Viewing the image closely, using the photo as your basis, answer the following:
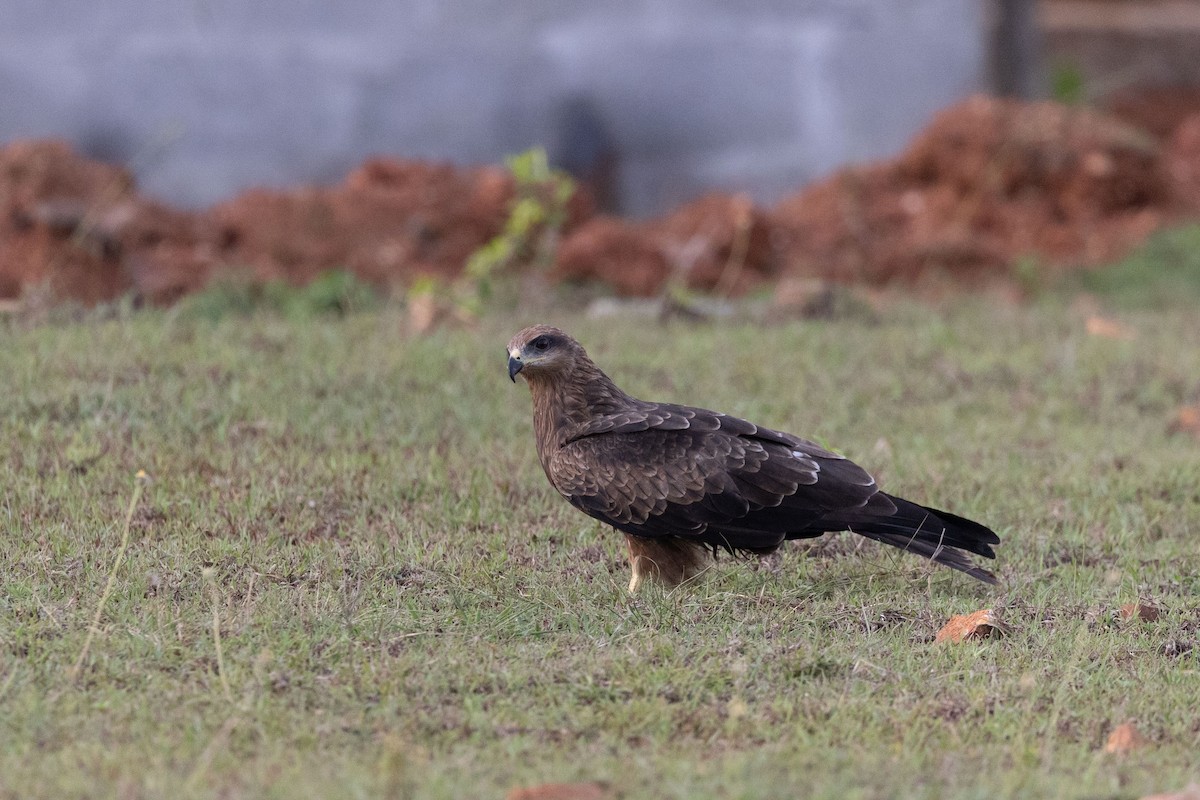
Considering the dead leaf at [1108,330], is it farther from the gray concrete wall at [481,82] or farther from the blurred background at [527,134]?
the gray concrete wall at [481,82]

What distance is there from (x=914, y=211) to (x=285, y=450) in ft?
21.3

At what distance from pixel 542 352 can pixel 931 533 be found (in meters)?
1.46

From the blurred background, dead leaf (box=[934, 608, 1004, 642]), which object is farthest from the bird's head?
the blurred background

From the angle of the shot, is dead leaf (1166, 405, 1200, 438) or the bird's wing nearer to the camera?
the bird's wing

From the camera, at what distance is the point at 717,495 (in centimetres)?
511

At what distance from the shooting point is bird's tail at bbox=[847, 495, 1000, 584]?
506 centimetres

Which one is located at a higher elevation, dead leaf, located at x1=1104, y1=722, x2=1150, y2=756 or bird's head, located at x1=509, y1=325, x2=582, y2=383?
bird's head, located at x1=509, y1=325, x2=582, y2=383

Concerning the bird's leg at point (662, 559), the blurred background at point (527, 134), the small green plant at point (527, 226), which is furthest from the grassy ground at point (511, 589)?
the blurred background at point (527, 134)

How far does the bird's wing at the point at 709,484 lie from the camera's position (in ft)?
16.8

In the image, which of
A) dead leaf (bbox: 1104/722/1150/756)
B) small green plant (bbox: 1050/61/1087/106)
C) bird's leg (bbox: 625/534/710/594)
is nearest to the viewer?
dead leaf (bbox: 1104/722/1150/756)

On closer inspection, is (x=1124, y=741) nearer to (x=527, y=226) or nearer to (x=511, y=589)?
(x=511, y=589)

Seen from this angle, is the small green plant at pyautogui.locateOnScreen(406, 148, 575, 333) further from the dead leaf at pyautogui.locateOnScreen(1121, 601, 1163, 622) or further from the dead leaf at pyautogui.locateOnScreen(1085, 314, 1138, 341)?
the dead leaf at pyautogui.locateOnScreen(1121, 601, 1163, 622)

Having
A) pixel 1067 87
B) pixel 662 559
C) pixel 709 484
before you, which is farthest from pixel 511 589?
pixel 1067 87

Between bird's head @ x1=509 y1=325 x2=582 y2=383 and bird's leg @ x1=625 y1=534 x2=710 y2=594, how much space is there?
26.2 inches
